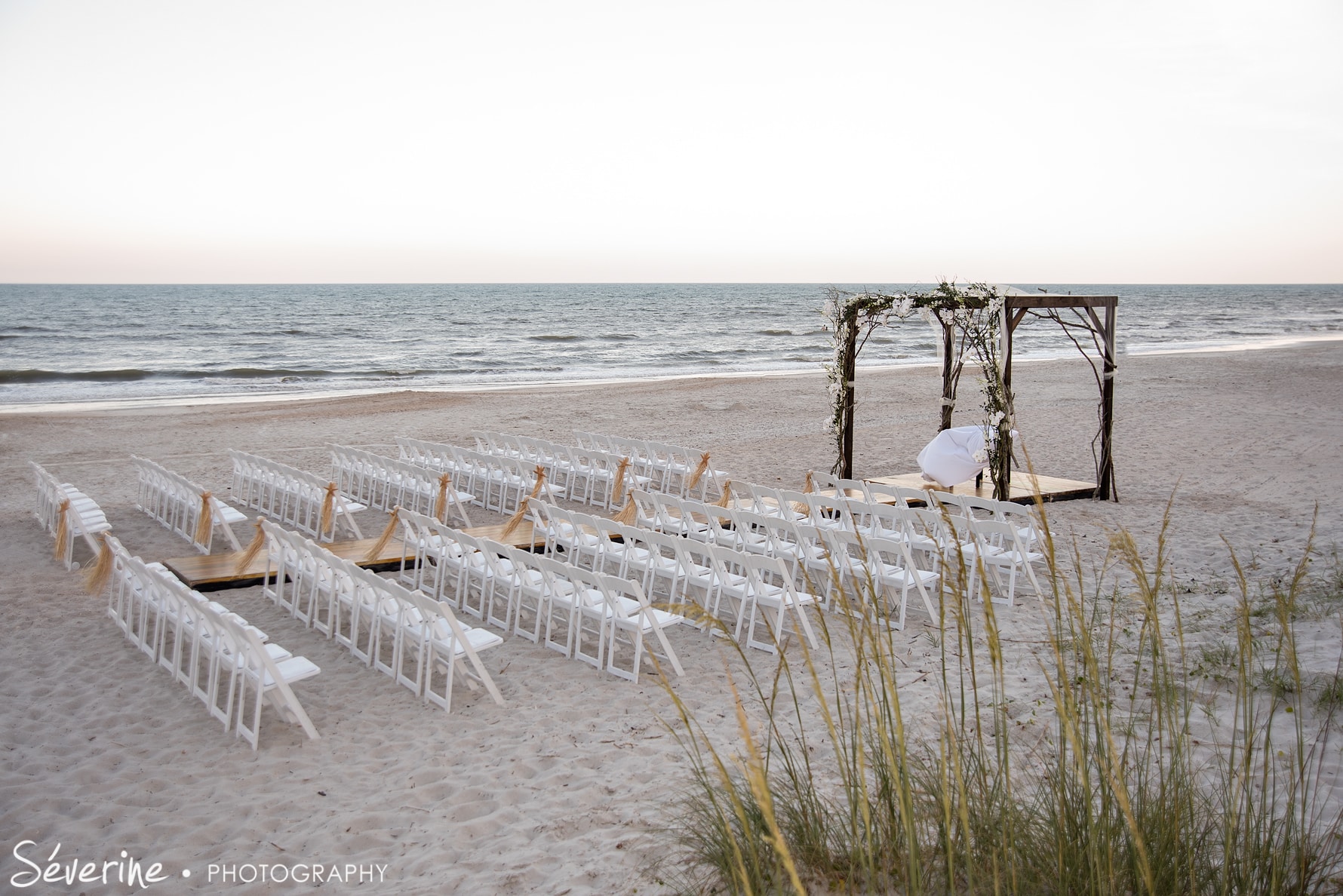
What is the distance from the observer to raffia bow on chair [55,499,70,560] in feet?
24.6

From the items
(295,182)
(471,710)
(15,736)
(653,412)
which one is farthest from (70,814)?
(295,182)

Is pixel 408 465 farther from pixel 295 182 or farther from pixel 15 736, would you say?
pixel 295 182

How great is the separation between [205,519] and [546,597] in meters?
4.00

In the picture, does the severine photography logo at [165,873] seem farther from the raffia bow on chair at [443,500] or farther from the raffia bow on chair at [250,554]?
the raffia bow on chair at [443,500]

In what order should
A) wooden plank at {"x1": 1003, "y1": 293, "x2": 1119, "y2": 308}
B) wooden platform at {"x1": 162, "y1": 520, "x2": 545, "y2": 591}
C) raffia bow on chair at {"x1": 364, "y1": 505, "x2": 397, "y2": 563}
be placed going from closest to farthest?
wooden platform at {"x1": 162, "y1": 520, "x2": 545, "y2": 591}
raffia bow on chair at {"x1": 364, "y1": 505, "x2": 397, "y2": 563}
wooden plank at {"x1": 1003, "y1": 293, "x2": 1119, "y2": 308}

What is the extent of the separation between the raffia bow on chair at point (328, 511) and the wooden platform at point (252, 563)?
341mm

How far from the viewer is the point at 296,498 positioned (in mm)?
8852

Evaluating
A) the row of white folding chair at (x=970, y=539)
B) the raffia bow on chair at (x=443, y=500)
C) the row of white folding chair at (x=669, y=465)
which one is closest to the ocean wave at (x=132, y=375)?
the row of white folding chair at (x=669, y=465)

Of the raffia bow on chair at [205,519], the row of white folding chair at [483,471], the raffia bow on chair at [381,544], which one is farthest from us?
the row of white folding chair at [483,471]

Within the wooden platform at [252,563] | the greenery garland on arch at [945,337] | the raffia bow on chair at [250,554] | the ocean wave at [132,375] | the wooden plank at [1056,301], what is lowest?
the wooden platform at [252,563]

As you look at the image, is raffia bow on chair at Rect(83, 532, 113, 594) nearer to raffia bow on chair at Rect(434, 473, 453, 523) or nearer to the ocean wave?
raffia bow on chair at Rect(434, 473, 453, 523)

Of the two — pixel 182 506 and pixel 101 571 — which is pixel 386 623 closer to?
pixel 101 571

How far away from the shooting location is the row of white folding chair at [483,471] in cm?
984

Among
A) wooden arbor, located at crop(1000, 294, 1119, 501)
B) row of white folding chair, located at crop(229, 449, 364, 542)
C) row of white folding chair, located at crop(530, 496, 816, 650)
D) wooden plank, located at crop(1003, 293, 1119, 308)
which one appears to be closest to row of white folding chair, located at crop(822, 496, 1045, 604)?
row of white folding chair, located at crop(530, 496, 816, 650)
